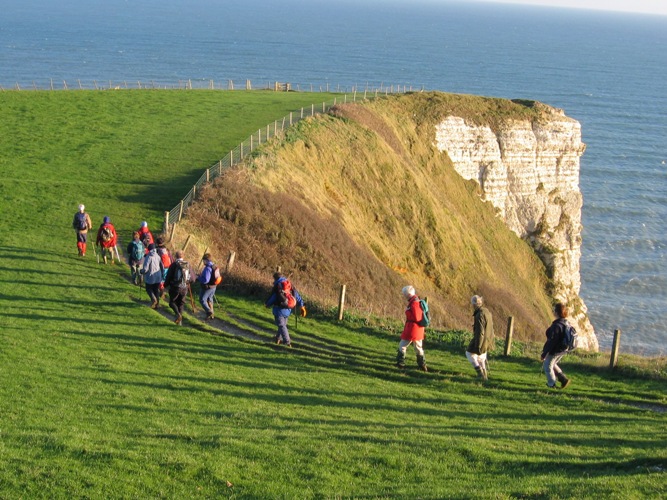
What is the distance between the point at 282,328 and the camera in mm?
24672

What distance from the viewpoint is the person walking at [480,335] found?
69.8 feet

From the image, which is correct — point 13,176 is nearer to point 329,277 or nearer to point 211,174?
point 211,174

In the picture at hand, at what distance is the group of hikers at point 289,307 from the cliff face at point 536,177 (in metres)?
43.4

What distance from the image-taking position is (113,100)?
7156 cm

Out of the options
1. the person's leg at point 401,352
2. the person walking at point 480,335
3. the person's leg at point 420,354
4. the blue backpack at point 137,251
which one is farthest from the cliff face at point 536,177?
the person walking at point 480,335

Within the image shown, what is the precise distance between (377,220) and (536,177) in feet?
80.5

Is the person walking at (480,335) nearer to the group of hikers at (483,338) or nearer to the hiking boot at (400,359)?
the group of hikers at (483,338)

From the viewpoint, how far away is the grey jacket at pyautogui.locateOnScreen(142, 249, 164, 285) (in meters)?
26.3

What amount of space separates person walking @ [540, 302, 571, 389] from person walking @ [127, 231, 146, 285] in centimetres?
1501

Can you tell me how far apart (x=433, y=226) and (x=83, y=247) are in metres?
30.5

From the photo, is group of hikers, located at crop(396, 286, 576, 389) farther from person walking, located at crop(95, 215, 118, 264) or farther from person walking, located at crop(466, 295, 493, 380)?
person walking, located at crop(95, 215, 118, 264)

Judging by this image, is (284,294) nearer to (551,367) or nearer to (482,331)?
(482,331)

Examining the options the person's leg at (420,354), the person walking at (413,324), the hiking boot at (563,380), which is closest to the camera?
the hiking boot at (563,380)

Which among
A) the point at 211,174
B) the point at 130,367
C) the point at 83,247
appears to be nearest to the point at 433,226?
the point at 211,174
